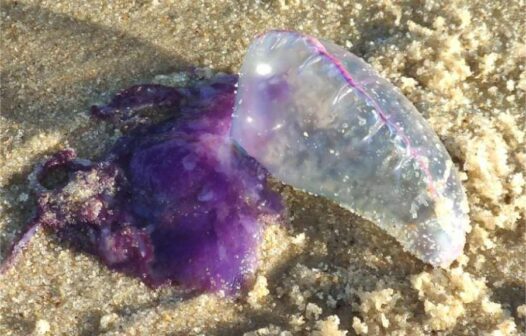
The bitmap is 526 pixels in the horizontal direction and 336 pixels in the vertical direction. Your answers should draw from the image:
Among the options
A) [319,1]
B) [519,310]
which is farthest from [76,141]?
[519,310]

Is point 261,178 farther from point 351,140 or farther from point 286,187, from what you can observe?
point 351,140

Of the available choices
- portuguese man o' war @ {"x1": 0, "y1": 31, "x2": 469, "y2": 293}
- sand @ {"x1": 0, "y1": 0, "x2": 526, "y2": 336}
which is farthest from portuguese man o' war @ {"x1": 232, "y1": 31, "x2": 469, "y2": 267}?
sand @ {"x1": 0, "y1": 0, "x2": 526, "y2": 336}

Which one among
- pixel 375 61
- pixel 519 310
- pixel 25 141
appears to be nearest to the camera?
pixel 519 310

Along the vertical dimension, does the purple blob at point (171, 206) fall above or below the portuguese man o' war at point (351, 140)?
below

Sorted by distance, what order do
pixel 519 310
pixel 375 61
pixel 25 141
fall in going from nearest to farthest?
pixel 519 310 → pixel 25 141 → pixel 375 61

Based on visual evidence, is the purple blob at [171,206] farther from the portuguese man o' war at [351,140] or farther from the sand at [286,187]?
the portuguese man o' war at [351,140]

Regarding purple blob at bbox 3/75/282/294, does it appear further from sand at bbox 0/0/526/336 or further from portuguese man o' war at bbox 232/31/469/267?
portuguese man o' war at bbox 232/31/469/267

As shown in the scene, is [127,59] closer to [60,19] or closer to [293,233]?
[60,19]

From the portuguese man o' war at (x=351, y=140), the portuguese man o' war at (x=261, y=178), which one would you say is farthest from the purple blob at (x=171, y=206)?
the portuguese man o' war at (x=351, y=140)
